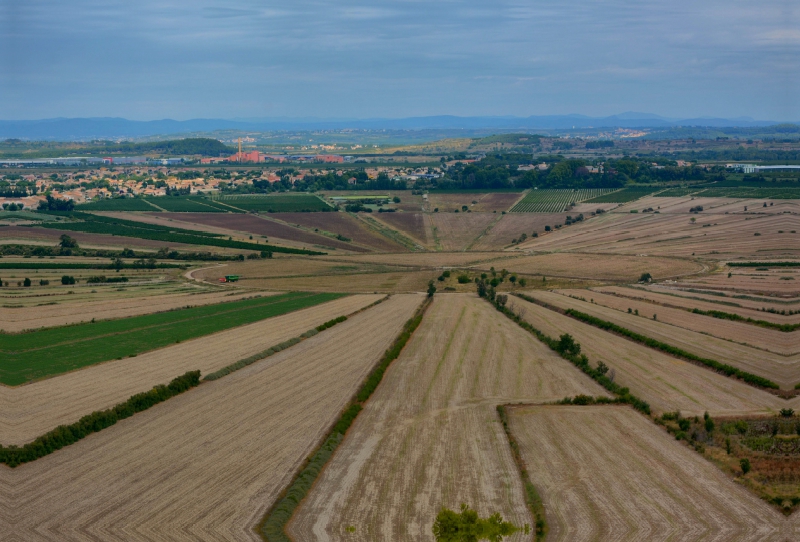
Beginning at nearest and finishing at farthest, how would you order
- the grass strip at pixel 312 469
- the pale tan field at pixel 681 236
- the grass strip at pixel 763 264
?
the grass strip at pixel 312 469, the grass strip at pixel 763 264, the pale tan field at pixel 681 236

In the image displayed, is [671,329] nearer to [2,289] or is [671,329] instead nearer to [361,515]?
[361,515]

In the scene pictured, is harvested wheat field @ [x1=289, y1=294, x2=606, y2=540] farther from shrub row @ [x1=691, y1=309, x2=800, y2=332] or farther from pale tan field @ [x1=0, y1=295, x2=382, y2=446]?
shrub row @ [x1=691, y1=309, x2=800, y2=332]

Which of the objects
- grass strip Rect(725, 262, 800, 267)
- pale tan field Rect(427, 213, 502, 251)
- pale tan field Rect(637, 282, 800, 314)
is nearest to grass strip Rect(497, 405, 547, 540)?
pale tan field Rect(637, 282, 800, 314)

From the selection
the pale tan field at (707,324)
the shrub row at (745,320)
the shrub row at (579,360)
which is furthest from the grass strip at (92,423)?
the shrub row at (745,320)

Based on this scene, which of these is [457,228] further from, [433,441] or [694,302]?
[433,441]

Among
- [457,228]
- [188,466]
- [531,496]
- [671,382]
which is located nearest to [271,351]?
[188,466]

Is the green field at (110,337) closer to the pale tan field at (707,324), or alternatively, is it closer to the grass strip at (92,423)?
the grass strip at (92,423)
